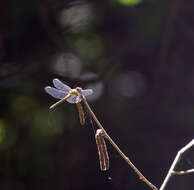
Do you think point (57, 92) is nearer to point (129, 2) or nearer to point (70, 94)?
point (70, 94)

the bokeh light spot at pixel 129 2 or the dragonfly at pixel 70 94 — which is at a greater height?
the bokeh light spot at pixel 129 2

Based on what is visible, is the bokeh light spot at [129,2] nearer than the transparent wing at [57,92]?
No

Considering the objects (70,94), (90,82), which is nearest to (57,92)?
(70,94)

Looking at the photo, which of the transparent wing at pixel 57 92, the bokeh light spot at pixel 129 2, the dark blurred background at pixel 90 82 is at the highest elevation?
the bokeh light spot at pixel 129 2

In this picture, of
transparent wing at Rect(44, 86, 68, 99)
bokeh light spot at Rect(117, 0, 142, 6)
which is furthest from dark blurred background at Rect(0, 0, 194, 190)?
transparent wing at Rect(44, 86, 68, 99)

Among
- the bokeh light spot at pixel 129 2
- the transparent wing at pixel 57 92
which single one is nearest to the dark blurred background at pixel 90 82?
the bokeh light spot at pixel 129 2

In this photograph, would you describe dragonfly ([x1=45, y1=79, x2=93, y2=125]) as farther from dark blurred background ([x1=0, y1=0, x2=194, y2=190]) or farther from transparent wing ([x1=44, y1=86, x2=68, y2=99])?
dark blurred background ([x1=0, y1=0, x2=194, y2=190])

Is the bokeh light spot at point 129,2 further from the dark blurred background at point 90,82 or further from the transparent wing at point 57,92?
the transparent wing at point 57,92

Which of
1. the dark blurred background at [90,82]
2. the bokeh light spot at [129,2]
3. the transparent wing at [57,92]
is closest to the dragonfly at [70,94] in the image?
the transparent wing at [57,92]

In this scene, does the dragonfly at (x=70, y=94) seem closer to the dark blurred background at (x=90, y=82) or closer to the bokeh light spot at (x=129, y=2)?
the dark blurred background at (x=90, y=82)
